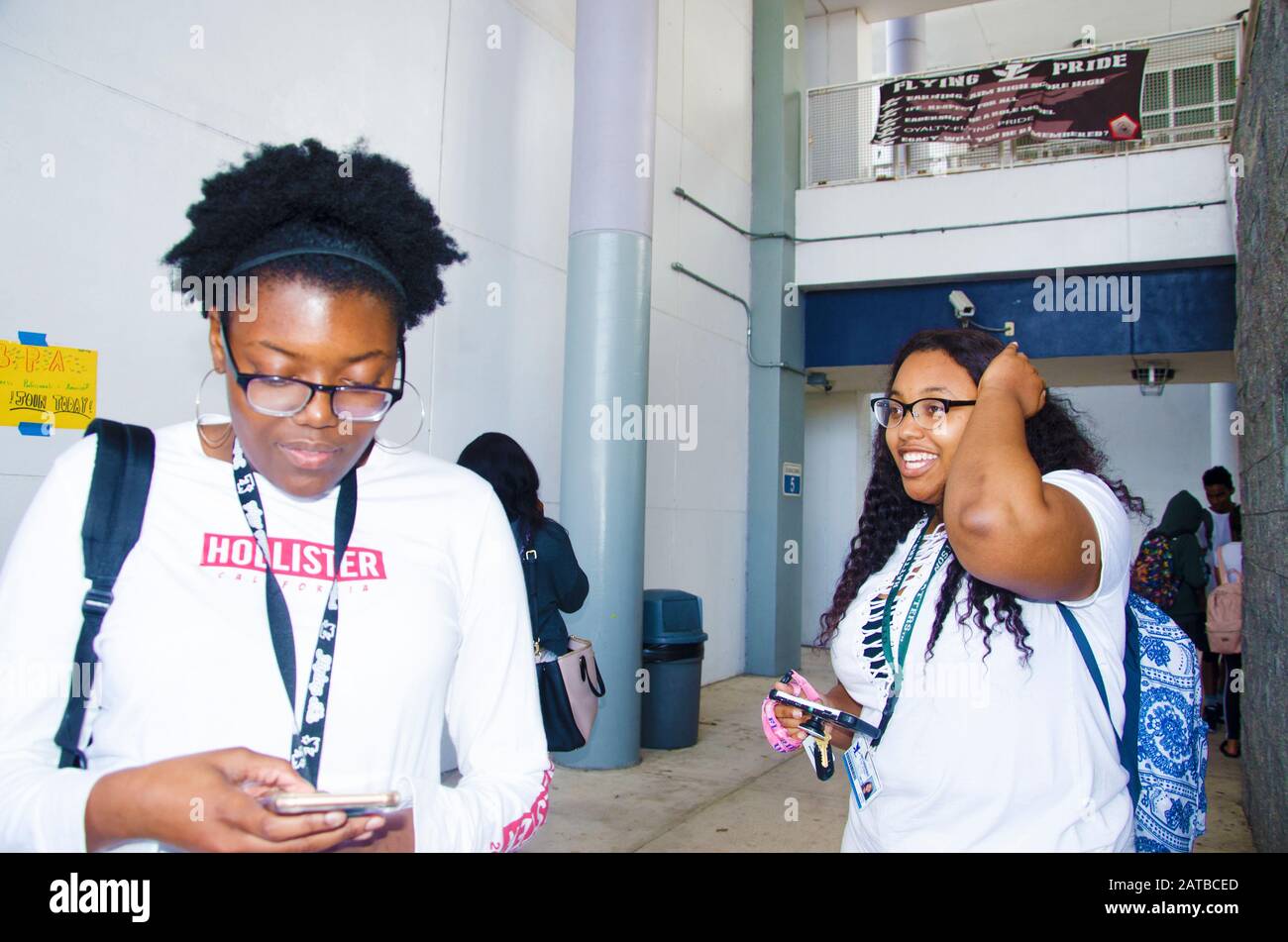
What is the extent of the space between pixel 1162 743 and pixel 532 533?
2.95 metres

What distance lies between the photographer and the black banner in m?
8.01

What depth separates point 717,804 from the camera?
5.00 metres

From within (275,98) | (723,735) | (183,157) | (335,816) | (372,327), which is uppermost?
(275,98)

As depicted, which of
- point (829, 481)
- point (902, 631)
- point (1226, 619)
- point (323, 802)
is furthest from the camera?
point (829, 481)

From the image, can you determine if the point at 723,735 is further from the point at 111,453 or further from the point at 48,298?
the point at 111,453

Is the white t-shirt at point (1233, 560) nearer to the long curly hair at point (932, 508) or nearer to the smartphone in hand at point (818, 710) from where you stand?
the long curly hair at point (932, 508)

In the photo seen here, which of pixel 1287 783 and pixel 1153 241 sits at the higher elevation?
pixel 1153 241

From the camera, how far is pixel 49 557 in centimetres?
113

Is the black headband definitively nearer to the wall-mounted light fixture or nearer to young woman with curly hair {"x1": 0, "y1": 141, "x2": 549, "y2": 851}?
young woman with curly hair {"x1": 0, "y1": 141, "x2": 549, "y2": 851}

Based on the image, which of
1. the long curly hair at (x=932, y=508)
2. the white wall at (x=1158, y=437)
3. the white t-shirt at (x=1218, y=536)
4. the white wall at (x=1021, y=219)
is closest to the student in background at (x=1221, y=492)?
the white t-shirt at (x=1218, y=536)

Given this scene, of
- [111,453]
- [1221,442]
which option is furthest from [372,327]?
[1221,442]

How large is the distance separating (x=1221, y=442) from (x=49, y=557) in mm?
13838

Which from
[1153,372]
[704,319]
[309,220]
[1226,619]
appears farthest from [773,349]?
[309,220]

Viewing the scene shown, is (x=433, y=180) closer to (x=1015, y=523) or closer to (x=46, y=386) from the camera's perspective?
(x=46, y=386)
